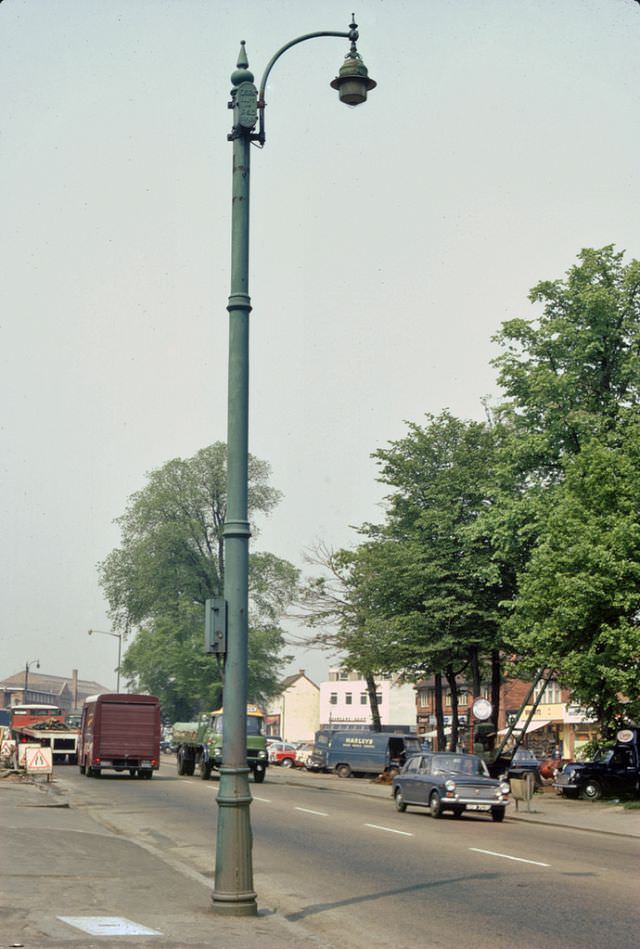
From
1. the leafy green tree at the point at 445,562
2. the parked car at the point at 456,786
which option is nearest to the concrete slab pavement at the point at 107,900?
the parked car at the point at 456,786

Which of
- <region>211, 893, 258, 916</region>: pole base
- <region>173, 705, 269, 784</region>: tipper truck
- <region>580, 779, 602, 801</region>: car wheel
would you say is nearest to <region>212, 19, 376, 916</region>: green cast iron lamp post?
<region>211, 893, 258, 916</region>: pole base

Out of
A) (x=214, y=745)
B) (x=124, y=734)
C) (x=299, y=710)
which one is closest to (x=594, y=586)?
(x=214, y=745)

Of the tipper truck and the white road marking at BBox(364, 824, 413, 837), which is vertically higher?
the tipper truck

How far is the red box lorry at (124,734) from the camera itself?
143ft

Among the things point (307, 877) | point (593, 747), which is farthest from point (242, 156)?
point (593, 747)

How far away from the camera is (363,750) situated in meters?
59.8

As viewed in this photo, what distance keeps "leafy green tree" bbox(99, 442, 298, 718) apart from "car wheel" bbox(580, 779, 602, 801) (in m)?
41.8

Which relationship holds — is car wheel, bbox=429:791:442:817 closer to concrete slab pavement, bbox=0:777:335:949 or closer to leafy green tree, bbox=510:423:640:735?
leafy green tree, bbox=510:423:640:735

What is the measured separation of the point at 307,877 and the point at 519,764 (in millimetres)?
36173

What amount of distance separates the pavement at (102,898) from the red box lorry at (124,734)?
67.1 feet

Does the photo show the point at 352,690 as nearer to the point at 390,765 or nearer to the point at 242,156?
the point at 390,765

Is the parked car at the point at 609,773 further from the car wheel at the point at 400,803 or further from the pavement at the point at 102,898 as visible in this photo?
the pavement at the point at 102,898

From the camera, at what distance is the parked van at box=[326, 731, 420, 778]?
5738cm

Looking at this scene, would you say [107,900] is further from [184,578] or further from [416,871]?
[184,578]
